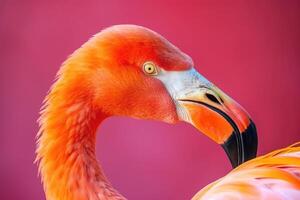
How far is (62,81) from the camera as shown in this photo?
0.97 meters

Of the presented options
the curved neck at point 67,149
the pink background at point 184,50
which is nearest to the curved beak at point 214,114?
the curved neck at point 67,149

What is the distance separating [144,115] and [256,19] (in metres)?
0.99

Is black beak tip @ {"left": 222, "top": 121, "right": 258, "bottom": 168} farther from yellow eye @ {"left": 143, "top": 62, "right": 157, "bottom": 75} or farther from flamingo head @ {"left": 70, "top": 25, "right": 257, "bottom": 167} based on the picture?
yellow eye @ {"left": 143, "top": 62, "right": 157, "bottom": 75}

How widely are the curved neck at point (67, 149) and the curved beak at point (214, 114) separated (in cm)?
24

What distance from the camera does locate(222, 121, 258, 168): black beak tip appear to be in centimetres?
98

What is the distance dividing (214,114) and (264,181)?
206 mm

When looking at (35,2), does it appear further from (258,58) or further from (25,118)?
(258,58)

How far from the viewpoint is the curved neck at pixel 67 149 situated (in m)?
0.95

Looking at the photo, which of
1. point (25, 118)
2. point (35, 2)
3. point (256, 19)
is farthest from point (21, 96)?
point (256, 19)

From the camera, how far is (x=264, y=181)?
87 cm

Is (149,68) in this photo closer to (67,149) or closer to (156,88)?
(156,88)

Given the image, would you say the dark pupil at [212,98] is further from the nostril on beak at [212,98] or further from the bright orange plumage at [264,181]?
the bright orange plumage at [264,181]

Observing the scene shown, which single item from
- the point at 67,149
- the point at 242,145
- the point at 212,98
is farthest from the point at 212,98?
the point at 67,149

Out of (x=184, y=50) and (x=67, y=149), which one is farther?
(x=184, y=50)
